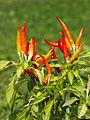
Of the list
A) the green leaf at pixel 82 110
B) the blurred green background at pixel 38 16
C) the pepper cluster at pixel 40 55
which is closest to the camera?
the green leaf at pixel 82 110

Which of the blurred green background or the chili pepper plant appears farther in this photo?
the blurred green background

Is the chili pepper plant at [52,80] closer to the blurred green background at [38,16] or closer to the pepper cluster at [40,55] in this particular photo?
the pepper cluster at [40,55]

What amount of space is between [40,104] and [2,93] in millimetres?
2035

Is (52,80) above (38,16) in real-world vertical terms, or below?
below

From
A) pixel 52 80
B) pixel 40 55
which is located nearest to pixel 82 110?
pixel 52 80

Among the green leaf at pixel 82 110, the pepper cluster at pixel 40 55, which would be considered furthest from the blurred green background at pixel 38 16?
the green leaf at pixel 82 110

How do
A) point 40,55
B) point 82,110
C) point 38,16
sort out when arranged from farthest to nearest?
point 38,16
point 40,55
point 82,110

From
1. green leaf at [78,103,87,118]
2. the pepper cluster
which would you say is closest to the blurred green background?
the pepper cluster

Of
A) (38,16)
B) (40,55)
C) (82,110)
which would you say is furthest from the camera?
(38,16)

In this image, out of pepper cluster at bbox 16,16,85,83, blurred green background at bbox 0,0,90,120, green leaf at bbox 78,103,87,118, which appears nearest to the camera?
green leaf at bbox 78,103,87,118

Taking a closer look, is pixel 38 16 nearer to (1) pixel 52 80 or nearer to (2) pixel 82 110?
(1) pixel 52 80

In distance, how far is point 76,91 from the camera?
1.16 m

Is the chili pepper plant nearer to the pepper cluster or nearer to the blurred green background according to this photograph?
the pepper cluster

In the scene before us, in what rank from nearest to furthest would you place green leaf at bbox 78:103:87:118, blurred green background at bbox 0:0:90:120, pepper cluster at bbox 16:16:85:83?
green leaf at bbox 78:103:87:118 < pepper cluster at bbox 16:16:85:83 < blurred green background at bbox 0:0:90:120
